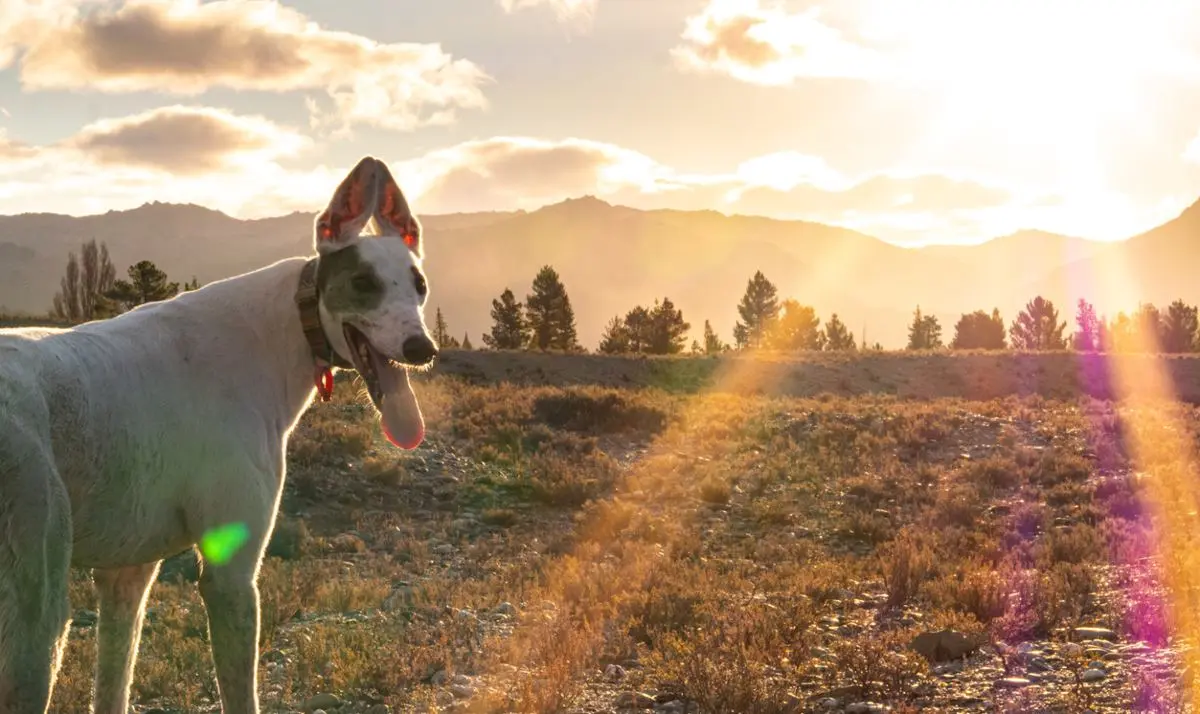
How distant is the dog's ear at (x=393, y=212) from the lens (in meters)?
4.21

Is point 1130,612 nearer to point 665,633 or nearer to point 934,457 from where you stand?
point 665,633

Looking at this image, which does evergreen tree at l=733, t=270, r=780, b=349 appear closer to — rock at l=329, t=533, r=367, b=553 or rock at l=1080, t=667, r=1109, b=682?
rock at l=329, t=533, r=367, b=553

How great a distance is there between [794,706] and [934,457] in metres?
13.1

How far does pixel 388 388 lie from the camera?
4.02 m

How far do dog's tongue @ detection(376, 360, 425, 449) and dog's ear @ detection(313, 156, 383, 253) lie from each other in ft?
1.91

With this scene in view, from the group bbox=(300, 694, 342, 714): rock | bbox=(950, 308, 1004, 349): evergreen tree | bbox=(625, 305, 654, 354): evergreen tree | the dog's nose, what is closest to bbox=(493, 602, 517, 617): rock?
bbox=(300, 694, 342, 714): rock

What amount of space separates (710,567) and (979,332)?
76.0 m

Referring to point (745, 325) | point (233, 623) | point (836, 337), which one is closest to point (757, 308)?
point (745, 325)

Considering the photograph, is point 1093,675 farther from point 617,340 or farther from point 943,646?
point 617,340

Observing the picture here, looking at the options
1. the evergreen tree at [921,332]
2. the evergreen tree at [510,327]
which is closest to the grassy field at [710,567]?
the evergreen tree at [510,327]

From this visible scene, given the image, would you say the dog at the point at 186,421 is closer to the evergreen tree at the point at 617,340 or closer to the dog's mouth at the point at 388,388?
the dog's mouth at the point at 388,388

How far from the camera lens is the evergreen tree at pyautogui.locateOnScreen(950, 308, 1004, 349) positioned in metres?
77.9

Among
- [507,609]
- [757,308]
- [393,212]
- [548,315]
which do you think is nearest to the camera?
[393,212]

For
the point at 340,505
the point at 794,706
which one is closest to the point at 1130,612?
the point at 794,706
